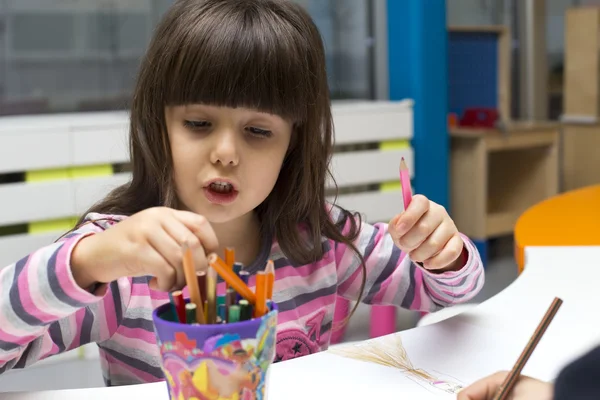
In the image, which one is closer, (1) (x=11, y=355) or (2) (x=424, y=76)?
(1) (x=11, y=355)

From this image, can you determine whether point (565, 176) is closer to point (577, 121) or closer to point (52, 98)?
point (577, 121)

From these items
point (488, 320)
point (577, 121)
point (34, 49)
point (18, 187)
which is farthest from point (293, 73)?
point (577, 121)

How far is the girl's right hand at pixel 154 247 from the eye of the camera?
0.58 metres

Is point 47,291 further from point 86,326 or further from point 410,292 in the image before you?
point 410,292

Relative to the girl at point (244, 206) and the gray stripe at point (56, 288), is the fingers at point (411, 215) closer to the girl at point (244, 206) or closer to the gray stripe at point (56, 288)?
the girl at point (244, 206)

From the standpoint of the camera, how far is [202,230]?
0.58 meters

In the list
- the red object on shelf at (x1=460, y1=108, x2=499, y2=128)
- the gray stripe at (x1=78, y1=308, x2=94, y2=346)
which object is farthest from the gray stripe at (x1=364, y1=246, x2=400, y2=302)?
the red object on shelf at (x1=460, y1=108, x2=499, y2=128)

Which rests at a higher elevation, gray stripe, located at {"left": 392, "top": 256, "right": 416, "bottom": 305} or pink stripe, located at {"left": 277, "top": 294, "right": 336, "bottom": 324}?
gray stripe, located at {"left": 392, "top": 256, "right": 416, "bottom": 305}

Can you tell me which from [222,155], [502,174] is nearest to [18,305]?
[222,155]

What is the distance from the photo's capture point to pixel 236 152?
2.75 feet

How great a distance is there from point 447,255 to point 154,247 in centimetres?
36

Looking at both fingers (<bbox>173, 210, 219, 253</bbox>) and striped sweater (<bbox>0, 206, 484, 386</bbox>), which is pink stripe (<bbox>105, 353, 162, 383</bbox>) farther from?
fingers (<bbox>173, 210, 219, 253</bbox>)

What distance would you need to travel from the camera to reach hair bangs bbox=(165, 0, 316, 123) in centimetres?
85

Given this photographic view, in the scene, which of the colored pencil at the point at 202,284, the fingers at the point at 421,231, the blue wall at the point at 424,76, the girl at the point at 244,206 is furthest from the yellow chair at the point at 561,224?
the blue wall at the point at 424,76
